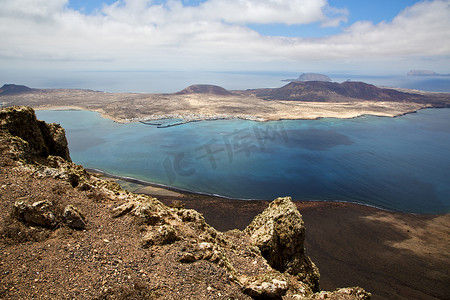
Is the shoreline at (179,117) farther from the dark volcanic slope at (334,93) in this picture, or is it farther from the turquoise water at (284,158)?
the dark volcanic slope at (334,93)

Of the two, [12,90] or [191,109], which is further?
[12,90]

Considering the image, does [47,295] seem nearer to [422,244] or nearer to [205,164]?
[422,244]

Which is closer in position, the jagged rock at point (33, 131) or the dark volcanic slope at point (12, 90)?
the jagged rock at point (33, 131)

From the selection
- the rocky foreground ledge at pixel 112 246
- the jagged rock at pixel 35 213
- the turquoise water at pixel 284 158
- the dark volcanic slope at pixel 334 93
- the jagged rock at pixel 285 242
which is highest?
the dark volcanic slope at pixel 334 93

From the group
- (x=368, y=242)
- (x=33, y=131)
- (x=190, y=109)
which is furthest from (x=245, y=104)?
(x=33, y=131)

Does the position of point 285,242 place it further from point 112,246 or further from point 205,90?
point 205,90

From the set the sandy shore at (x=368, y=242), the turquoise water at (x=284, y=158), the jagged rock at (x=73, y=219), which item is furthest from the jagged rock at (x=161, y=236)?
the turquoise water at (x=284, y=158)
